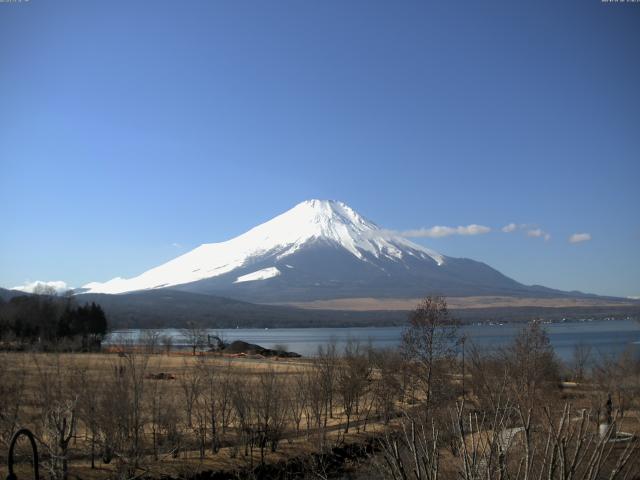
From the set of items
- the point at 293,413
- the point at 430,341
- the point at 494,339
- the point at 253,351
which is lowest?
the point at 253,351

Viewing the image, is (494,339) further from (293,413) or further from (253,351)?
(293,413)

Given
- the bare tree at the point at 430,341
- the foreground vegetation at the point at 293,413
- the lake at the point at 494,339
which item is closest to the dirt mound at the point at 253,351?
the lake at the point at 494,339

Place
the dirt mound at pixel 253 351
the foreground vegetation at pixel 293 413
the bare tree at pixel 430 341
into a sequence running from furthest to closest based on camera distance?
the dirt mound at pixel 253 351
the bare tree at pixel 430 341
the foreground vegetation at pixel 293 413

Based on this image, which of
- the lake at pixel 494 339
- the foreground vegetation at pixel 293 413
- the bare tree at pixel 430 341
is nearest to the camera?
the foreground vegetation at pixel 293 413

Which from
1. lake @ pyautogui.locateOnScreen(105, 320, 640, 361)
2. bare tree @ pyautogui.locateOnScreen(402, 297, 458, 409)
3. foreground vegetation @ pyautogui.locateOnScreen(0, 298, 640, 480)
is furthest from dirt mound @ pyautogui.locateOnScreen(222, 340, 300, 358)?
bare tree @ pyautogui.locateOnScreen(402, 297, 458, 409)

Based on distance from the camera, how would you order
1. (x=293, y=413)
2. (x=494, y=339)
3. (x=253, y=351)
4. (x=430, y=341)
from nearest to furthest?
(x=293, y=413) → (x=430, y=341) → (x=253, y=351) → (x=494, y=339)

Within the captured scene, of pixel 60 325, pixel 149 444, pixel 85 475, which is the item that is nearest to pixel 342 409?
pixel 149 444

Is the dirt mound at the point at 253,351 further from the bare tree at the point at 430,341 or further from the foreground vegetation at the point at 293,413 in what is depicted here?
the bare tree at the point at 430,341

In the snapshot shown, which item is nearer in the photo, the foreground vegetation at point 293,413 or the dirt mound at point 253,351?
the foreground vegetation at point 293,413

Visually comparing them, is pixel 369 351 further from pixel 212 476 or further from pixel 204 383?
pixel 212 476

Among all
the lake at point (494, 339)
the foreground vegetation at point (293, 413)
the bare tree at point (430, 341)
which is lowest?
the lake at point (494, 339)

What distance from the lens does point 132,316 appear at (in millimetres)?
191250

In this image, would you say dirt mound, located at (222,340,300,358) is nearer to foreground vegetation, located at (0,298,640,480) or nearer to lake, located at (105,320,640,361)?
lake, located at (105,320,640,361)

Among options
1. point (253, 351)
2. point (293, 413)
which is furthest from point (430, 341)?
point (253, 351)
